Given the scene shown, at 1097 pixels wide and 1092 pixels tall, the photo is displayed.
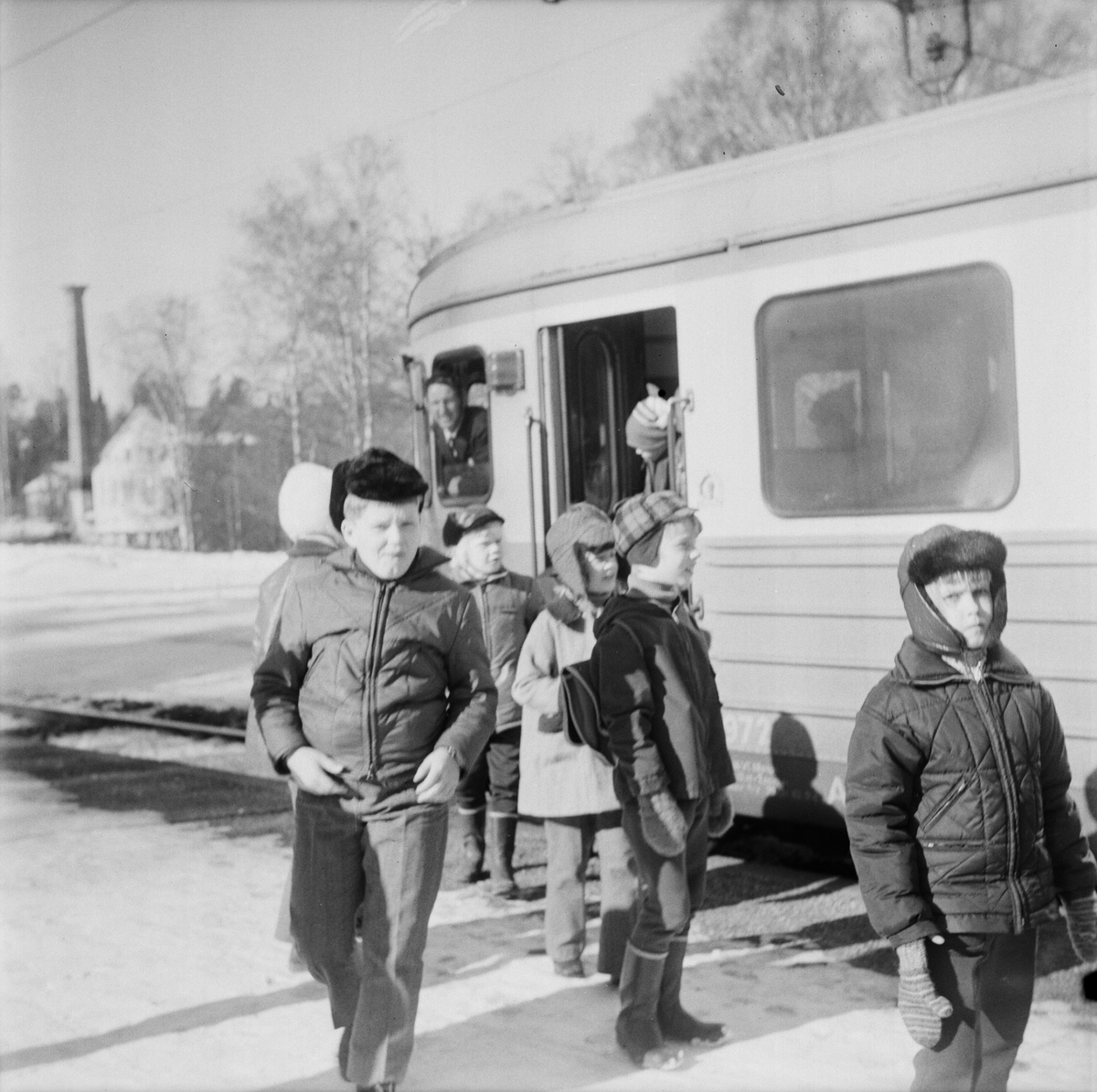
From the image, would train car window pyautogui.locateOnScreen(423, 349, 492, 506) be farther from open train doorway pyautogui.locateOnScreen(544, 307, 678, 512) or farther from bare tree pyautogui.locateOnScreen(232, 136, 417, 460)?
bare tree pyautogui.locateOnScreen(232, 136, 417, 460)

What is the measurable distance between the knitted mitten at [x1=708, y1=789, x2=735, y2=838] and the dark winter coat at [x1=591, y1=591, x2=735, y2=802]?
4.8 inches

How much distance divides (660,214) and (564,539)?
1854 millimetres

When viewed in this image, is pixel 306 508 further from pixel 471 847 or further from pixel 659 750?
pixel 471 847

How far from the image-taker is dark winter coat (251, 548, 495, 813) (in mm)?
3406

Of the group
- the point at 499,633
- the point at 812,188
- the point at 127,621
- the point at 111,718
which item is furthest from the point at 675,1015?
the point at 127,621

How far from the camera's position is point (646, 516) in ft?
12.9

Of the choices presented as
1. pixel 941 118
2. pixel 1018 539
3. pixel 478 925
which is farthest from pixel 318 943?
pixel 941 118

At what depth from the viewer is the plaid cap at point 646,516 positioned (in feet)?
12.8

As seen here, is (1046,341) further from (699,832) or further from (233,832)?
(233,832)

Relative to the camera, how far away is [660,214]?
5852 millimetres

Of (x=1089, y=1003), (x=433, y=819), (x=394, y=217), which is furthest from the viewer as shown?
(x=394, y=217)

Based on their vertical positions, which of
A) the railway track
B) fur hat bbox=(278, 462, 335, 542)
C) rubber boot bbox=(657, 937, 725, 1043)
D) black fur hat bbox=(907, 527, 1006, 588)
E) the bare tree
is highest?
the bare tree

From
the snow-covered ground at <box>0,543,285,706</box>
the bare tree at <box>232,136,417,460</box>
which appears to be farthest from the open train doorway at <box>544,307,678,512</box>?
the bare tree at <box>232,136,417,460</box>

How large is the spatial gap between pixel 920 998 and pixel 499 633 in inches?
115
